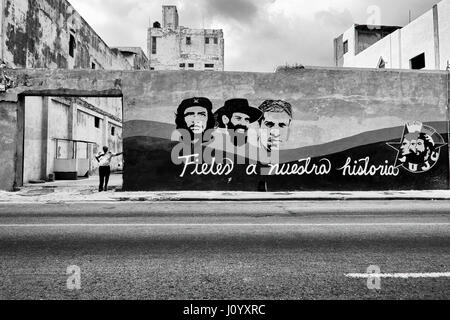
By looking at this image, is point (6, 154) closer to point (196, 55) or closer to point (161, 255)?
point (161, 255)

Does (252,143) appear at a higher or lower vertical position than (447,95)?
lower

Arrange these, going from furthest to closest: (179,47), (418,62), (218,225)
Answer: (179,47)
(418,62)
(218,225)

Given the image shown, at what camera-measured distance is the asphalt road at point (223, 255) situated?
336 centimetres

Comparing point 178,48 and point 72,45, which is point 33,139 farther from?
point 178,48

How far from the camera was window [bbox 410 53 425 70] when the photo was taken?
26.8 meters

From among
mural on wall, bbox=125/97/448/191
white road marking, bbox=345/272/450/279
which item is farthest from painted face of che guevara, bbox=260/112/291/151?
white road marking, bbox=345/272/450/279

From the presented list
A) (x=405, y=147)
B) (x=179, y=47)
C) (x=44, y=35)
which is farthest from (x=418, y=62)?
(x=179, y=47)

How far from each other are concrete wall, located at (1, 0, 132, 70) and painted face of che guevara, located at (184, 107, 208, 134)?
816 centimetres

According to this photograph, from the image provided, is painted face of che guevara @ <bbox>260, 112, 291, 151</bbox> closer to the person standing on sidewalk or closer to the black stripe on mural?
the black stripe on mural

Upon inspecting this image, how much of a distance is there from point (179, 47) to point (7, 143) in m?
42.9

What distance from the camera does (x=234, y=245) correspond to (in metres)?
5.11

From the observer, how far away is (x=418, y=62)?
90.6ft
